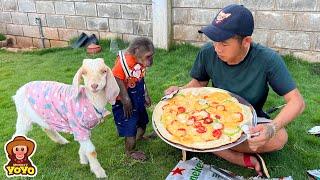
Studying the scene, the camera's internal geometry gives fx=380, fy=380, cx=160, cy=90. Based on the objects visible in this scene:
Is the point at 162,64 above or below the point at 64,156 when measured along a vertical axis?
above

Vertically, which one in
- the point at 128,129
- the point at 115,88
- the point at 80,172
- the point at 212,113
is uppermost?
the point at 115,88

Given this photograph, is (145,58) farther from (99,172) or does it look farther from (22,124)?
(22,124)

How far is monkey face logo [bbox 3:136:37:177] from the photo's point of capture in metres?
2.19

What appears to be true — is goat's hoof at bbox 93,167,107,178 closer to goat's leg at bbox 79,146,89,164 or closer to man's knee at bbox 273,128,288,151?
goat's leg at bbox 79,146,89,164

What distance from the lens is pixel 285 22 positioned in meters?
4.98

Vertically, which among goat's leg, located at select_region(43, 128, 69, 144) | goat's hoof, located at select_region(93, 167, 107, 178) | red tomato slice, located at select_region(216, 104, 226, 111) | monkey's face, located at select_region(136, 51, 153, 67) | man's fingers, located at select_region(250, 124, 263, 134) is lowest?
Answer: goat's hoof, located at select_region(93, 167, 107, 178)

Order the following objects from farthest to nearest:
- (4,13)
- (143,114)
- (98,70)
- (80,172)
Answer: (4,13) < (143,114) < (80,172) < (98,70)

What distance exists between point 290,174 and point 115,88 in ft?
4.86

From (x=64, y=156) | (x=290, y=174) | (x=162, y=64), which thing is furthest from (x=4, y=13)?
(x=290, y=174)

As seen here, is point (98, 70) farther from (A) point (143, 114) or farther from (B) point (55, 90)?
(A) point (143, 114)

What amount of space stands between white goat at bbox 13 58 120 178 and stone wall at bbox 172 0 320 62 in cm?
305

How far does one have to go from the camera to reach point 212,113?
2.74 metres

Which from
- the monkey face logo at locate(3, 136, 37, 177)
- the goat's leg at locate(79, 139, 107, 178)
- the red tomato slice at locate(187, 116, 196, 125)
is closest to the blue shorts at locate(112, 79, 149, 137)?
the goat's leg at locate(79, 139, 107, 178)

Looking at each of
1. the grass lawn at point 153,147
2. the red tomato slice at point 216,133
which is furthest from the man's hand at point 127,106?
the red tomato slice at point 216,133
